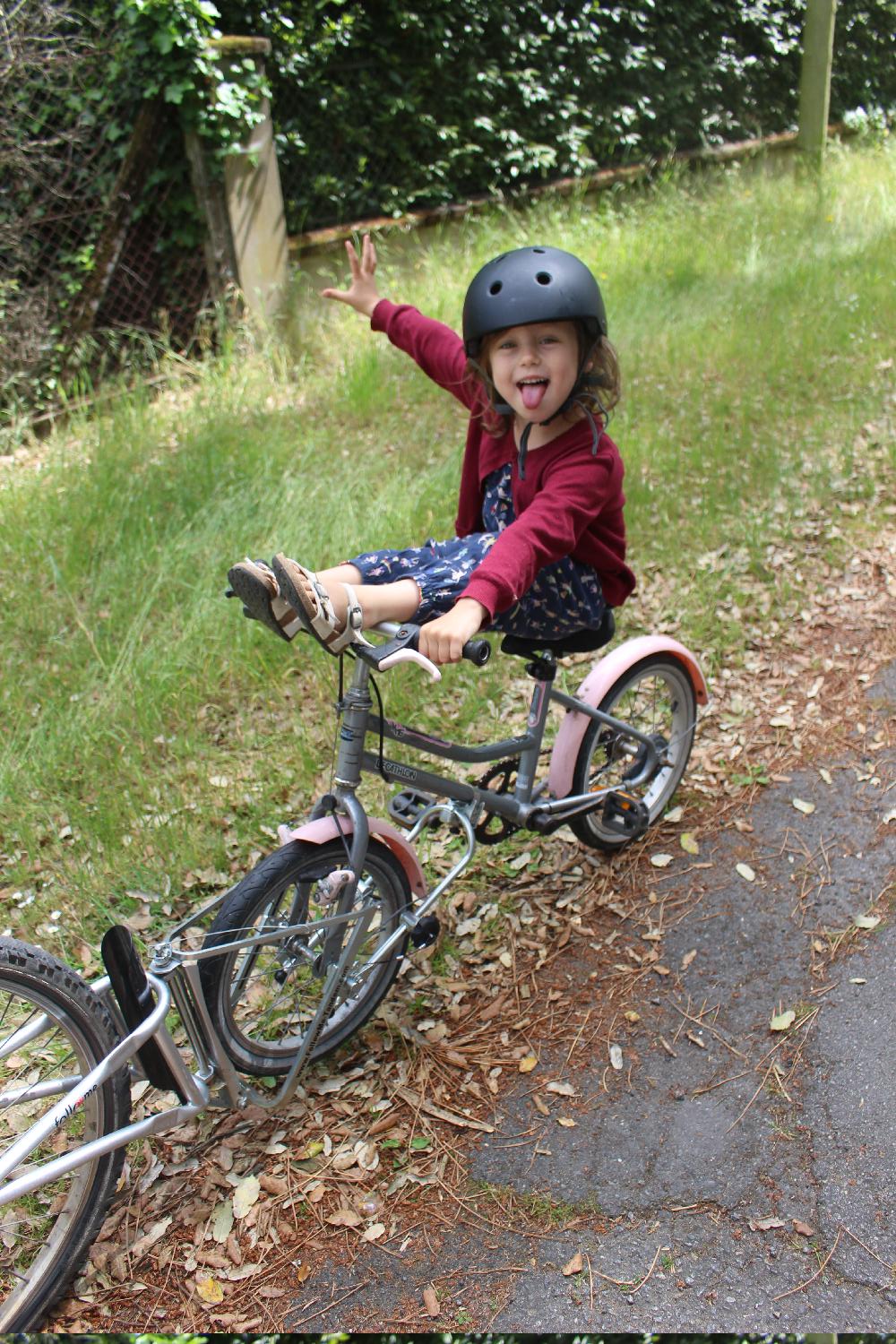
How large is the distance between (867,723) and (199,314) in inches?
191

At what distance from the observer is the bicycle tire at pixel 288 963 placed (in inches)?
99.4

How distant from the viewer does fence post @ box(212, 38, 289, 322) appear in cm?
679

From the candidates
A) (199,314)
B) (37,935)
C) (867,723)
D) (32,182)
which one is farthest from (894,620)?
(32,182)

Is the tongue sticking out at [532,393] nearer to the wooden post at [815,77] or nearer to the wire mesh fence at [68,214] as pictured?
the wire mesh fence at [68,214]

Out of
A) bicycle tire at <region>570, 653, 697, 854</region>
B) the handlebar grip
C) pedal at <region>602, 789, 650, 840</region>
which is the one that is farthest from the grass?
the handlebar grip

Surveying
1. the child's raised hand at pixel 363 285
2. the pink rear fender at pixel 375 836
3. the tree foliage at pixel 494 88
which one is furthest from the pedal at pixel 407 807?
the tree foliage at pixel 494 88

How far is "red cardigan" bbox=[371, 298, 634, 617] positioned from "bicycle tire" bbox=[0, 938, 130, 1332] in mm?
1204

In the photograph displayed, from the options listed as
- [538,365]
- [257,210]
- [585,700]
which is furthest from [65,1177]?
[257,210]

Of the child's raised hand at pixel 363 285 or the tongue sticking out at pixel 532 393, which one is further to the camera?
the child's raised hand at pixel 363 285

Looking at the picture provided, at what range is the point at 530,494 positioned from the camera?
9.65ft

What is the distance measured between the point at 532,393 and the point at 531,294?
0.24 m

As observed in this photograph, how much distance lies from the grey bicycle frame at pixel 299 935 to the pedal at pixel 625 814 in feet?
1.00

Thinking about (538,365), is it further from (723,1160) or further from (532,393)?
(723,1160)

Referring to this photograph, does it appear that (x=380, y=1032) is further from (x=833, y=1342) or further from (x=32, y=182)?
(x=32, y=182)
